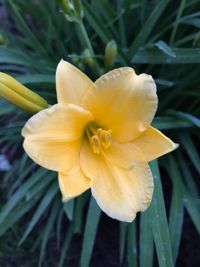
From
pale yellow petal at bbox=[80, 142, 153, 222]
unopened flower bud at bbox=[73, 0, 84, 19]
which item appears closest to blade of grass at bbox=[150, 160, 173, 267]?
pale yellow petal at bbox=[80, 142, 153, 222]

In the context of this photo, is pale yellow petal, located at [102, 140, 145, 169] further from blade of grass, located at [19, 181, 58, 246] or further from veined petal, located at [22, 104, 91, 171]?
blade of grass, located at [19, 181, 58, 246]

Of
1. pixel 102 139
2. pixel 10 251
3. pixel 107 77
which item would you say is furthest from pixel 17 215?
pixel 107 77

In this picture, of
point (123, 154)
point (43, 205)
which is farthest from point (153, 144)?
point (43, 205)

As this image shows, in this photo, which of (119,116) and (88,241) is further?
(88,241)

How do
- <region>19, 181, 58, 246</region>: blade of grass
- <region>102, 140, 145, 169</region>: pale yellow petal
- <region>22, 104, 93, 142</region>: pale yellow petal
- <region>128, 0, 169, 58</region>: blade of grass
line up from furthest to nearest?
<region>19, 181, 58, 246</region>: blade of grass < <region>128, 0, 169, 58</region>: blade of grass < <region>102, 140, 145, 169</region>: pale yellow petal < <region>22, 104, 93, 142</region>: pale yellow petal

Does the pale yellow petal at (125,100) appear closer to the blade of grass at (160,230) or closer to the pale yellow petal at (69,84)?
the pale yellow petal at (69,84)

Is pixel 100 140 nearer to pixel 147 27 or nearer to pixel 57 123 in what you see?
pixel 57 123

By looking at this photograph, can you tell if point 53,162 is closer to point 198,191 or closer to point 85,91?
point 85,91
